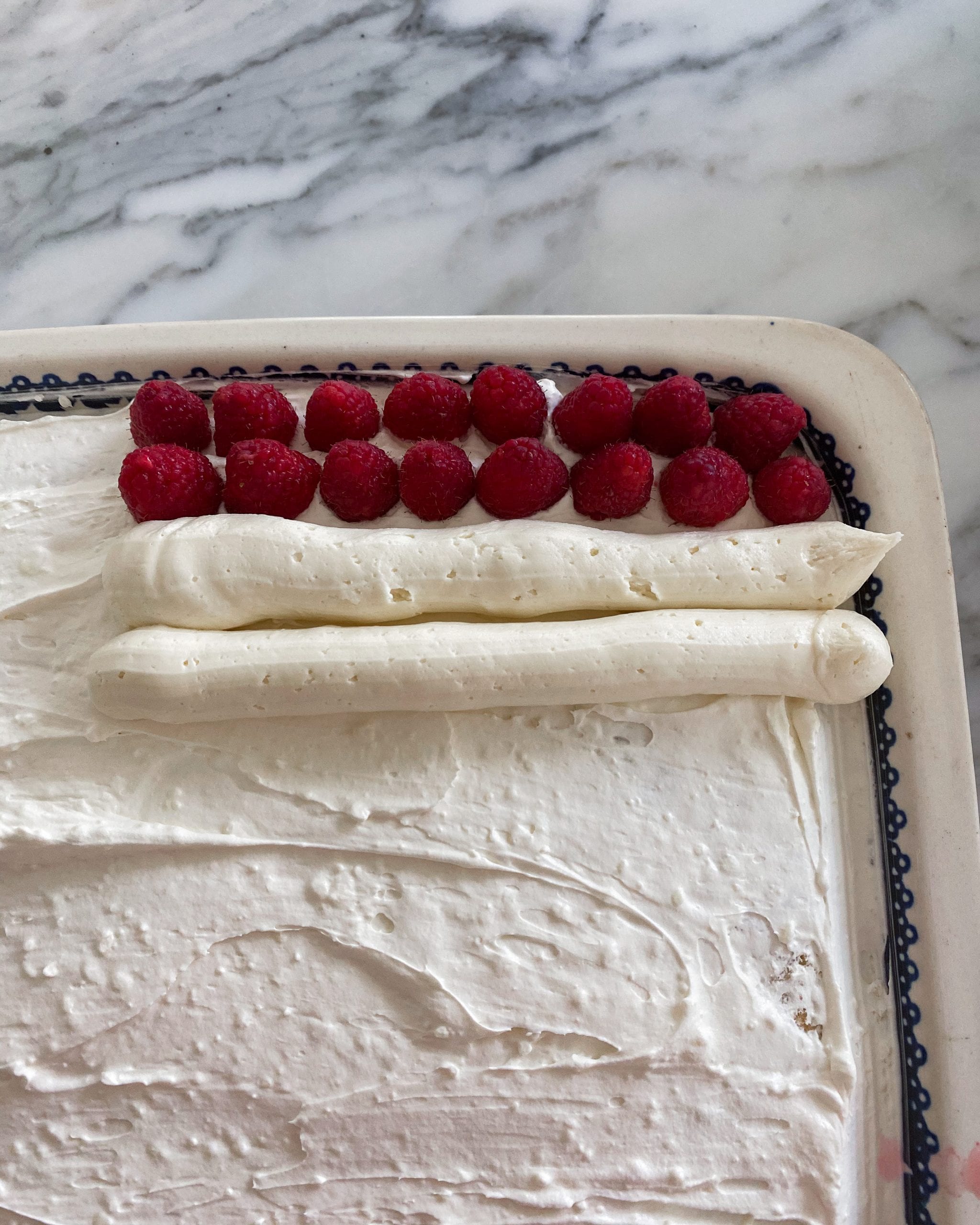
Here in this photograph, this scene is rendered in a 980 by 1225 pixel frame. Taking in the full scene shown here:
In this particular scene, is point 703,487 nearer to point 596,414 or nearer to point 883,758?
point 596,414

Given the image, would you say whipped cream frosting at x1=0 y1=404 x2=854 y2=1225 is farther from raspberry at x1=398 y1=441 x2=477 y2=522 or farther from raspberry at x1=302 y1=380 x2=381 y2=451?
raspberry at x1=302 y1=380 x2=381 y2=451

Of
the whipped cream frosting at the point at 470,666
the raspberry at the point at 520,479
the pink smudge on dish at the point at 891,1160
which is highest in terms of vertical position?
the raspberry at the point at 520,479

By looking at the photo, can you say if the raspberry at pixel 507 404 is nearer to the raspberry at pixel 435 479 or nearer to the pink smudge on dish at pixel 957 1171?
the raspberry at pixel 435 479

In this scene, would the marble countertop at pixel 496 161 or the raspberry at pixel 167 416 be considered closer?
the raspberry at pixel 167 416

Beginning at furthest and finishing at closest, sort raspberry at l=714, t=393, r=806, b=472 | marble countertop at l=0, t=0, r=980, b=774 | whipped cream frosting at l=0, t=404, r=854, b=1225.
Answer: marble countertop at l=0, t=0, r=980, b=774
raspberry at l=714, t=393, r=806, b=472
whipped cream frosting at l=0, t=404, r=854, b=1225

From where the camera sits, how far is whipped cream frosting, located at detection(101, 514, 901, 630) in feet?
3.08

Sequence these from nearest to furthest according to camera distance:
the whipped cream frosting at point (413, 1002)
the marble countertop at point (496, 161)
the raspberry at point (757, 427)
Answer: the whipped cream frosting at point (413, 1002)
the raspberry at point (757, 427)
the marble countertop at point (496, 161)

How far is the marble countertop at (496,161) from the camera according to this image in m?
1.35

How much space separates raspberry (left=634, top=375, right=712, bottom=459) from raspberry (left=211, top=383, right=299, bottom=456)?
0.44m

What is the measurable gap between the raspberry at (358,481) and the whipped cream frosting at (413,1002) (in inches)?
12.2

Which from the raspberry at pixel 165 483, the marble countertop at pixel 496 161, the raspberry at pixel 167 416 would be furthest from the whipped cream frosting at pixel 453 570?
the marble countertop at pixel 496 161

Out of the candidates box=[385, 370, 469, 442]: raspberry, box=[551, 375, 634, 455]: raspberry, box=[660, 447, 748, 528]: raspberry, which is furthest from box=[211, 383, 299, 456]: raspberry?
box=[660, 447, 748, 528]: raspberry

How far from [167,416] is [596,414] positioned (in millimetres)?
525

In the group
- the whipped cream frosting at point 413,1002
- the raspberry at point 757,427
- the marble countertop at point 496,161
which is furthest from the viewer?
the marble countertop at point 496,161
